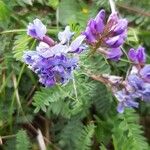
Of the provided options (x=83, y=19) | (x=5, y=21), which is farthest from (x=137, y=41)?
(x=5, y=21)

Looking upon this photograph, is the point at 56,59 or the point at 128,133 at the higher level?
the point at 56,59

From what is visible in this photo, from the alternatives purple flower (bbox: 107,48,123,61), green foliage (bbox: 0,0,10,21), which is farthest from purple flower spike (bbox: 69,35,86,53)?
green foliage (bbox: 0,0,10,21)

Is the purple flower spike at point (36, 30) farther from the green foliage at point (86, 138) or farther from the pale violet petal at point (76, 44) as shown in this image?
the green foliage at point (86, 138)

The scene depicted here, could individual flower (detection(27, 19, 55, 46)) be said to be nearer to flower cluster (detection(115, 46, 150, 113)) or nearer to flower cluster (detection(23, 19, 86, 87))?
flower cluster (detection(23, 19, 86, 87))

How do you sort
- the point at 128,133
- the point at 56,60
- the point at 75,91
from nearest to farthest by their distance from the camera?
the point at 56,60 < the point at 75,91 < the point at 128,133

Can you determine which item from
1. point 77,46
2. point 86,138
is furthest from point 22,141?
point 77,46

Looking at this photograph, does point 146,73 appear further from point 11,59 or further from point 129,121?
point 11,59

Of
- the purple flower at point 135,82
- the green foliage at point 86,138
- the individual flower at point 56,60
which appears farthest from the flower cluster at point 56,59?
the green foliage at point 86,138

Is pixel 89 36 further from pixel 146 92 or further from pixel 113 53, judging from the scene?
pixel 146 92
